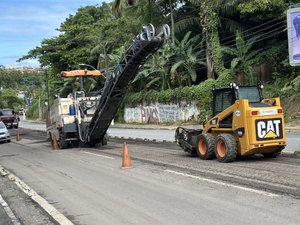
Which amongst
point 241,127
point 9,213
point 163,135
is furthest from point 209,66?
point 9,213

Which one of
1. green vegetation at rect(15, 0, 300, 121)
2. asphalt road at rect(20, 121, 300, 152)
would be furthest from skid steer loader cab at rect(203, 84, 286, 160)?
green vegetation at rect(15, 0, 300, 121)

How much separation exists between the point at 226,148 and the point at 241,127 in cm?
78

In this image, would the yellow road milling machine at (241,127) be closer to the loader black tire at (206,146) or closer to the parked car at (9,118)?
the loader black tire at (206,146)

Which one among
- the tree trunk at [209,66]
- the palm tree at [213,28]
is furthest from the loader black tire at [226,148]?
the tree trunk at [209,66]

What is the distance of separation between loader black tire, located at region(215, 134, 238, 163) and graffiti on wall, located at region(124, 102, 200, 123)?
27845 mm

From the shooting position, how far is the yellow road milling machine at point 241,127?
13.3m

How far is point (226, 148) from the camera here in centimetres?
1373

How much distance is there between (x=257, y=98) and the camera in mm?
14336

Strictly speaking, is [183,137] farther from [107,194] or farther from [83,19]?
[83,19]

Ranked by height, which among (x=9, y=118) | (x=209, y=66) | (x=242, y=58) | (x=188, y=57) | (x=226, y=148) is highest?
(x=188, y=57)

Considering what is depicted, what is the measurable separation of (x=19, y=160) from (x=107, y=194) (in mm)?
9715

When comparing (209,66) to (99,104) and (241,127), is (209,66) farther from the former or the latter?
(241,127)

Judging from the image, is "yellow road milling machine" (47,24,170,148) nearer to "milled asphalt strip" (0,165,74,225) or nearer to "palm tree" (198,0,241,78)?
"milled asphalt strip" (0,165,74,225)

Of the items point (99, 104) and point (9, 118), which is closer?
point (99, 104)
